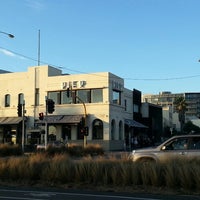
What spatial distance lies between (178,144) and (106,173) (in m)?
3.68

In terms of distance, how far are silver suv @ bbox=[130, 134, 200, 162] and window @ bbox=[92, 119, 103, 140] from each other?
1396 inches

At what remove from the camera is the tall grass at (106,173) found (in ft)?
46.6

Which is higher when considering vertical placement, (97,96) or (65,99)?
(97,96)

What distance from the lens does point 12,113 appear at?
5909cm

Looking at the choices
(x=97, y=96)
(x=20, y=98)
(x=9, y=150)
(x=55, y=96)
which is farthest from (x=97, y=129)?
(x=9, y=150)

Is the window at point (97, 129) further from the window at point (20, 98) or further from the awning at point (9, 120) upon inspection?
the window at point (20, 98)

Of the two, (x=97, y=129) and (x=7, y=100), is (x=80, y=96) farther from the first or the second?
(x=7, y=100)

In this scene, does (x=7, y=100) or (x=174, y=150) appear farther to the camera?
(x=7, y=100)

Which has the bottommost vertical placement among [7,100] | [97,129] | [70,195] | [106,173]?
[70,195]

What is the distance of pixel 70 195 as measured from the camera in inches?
523

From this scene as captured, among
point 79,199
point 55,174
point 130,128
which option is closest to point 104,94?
point 130,128

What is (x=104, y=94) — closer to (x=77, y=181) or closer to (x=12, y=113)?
(x=12, y=113)

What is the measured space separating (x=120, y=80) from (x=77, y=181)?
140 feet

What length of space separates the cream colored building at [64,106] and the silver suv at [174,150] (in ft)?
109
